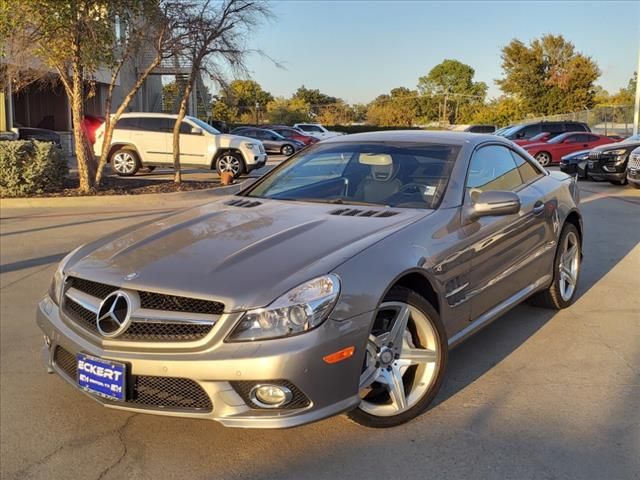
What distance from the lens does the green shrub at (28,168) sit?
12.9 m

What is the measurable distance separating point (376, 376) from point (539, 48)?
2467 inches

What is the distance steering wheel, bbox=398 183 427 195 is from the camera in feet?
13.8

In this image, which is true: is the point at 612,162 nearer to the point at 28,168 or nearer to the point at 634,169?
the point at 634,169

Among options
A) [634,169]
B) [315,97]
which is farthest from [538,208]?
[315,97]

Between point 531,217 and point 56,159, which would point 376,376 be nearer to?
point 531,217

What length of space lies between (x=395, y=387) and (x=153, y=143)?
52.7 feet

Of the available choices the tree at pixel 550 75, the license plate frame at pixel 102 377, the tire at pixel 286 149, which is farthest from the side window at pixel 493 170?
the tree at pixel 550 75

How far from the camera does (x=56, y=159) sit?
543 inches

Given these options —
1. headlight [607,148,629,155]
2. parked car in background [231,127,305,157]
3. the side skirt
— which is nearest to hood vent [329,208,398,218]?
the side skirt

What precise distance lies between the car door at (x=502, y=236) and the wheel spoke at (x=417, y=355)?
62cm

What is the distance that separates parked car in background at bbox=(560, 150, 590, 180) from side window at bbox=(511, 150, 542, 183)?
507 inches

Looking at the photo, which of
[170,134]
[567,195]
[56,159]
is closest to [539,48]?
[170,134]

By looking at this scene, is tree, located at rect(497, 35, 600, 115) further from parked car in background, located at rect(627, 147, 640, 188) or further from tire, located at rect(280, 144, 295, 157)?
parked car in background, located at rect(627, 147, 640, 188)

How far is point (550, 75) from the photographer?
196ft
